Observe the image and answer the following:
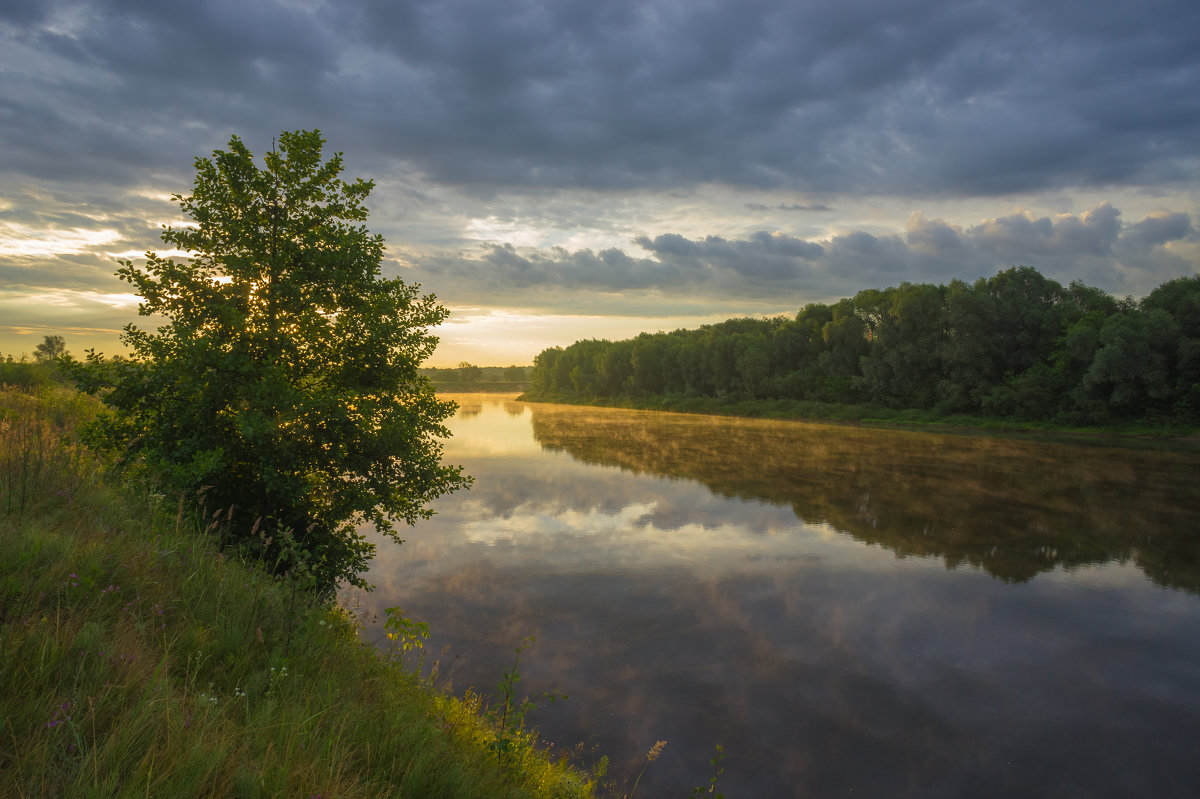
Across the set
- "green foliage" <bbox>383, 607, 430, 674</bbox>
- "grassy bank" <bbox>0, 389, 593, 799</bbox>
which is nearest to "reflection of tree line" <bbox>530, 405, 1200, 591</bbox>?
"green foliage" <bbox>383, 607, 430, 674</bbox>

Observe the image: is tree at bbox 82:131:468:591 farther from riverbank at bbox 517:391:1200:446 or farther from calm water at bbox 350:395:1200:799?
riverbank at bbox 517:391:1200:446

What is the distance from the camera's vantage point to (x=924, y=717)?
9.72m

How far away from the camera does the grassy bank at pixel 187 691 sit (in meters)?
3.67

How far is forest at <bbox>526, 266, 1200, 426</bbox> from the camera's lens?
168ft

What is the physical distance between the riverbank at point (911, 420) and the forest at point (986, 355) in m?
1.37

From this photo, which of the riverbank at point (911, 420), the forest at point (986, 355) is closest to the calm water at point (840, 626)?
the riverbank at point (911, 420)

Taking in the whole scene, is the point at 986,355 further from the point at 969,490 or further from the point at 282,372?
the point at 282,372

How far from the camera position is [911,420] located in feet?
224

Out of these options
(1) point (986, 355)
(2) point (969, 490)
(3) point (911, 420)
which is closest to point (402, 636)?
(2) point (969, 490)

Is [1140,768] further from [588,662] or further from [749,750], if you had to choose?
[588,662]

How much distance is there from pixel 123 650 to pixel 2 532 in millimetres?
2158

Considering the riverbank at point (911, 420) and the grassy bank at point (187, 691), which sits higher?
the grassy bank at point (187, 691)

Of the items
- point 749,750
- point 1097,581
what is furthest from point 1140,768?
point 1097,581

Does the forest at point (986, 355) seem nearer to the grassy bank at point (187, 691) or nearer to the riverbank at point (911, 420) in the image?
the riverbank at point (911, 420)
